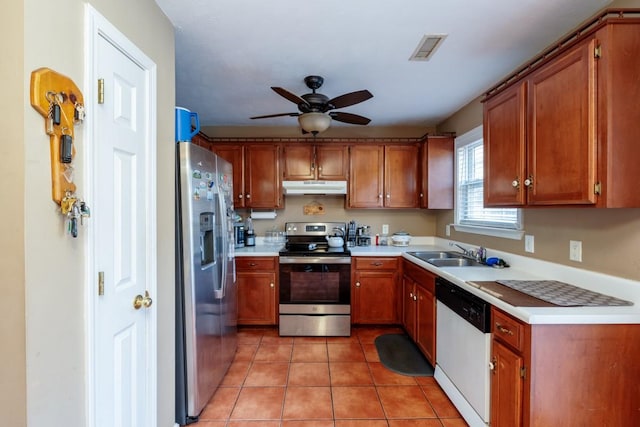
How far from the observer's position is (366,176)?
12.1 feet


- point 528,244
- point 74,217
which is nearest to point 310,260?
point 528,244

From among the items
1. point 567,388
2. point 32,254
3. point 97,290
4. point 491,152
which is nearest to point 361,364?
point 567,388

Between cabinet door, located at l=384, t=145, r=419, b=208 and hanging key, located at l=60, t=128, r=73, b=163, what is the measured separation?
3.18 metres

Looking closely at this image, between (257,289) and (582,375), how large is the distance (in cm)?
274

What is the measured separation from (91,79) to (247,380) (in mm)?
2277

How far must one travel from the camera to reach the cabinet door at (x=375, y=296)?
3348 millimetres

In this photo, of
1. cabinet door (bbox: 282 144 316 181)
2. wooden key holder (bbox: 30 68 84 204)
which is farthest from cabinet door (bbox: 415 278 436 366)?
wooden key holder (bbox: 30 68 84 204)

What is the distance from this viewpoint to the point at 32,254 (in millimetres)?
848

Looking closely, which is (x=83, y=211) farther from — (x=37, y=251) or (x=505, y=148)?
(x=505, y=148)

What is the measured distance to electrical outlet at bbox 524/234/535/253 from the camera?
7.06ft

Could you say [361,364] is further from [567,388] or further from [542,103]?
[542,103]

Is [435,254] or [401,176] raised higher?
[401,176]

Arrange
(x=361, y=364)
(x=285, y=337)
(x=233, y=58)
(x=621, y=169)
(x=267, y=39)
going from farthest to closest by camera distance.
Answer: (x=285, y=337) → (x=361, y=364) → (x=233, y=58) → (x=267, y=39) → (x=621, y=169)

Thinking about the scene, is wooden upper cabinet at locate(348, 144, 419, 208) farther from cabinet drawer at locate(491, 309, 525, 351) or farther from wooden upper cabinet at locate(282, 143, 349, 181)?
cabinet drawer at locate(491, 309, 525, 351)
